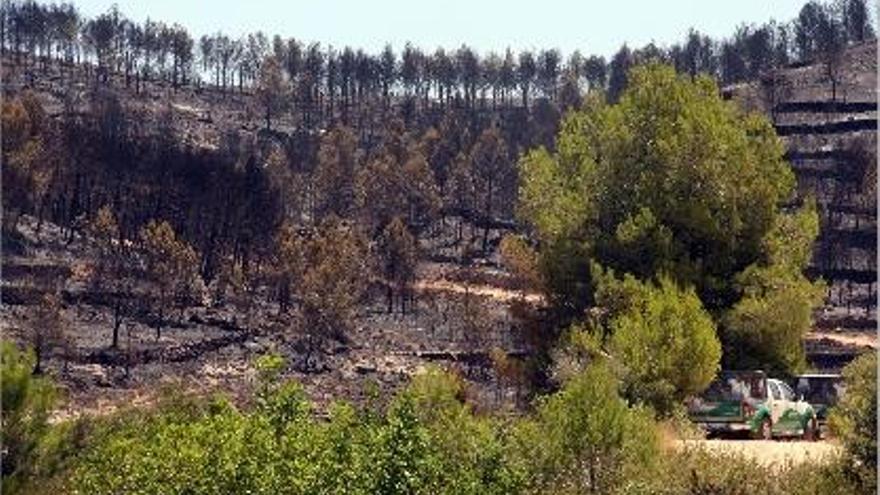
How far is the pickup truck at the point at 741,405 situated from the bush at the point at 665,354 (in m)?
1.27

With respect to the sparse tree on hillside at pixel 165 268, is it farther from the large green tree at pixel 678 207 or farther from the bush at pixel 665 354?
the bush at pixel 665 354

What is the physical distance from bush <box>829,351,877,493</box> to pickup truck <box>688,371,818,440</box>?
5709 mm

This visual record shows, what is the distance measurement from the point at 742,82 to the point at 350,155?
3697 cm

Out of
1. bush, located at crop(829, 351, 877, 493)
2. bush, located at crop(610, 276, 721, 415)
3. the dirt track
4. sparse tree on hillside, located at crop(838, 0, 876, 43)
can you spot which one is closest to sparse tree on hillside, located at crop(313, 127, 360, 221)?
sparse tree on hillside, located at crop(838, 0, 876, 43)

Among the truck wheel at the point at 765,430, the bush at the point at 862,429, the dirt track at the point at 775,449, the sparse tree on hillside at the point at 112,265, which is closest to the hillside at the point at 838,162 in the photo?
the sparse tree on hillside at the point at 112,265

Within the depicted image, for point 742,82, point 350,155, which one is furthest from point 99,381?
point 742,82

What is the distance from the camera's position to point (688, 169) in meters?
20.4

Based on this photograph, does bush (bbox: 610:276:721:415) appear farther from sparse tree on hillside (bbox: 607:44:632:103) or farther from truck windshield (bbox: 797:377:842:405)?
sparse tree on hillside (bbox: 607:44:632:103)

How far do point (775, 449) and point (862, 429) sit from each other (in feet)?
13.5

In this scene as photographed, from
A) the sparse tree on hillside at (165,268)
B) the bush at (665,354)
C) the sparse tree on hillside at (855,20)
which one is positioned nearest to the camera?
the bush at (665,354)

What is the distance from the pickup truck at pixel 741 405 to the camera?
1830cm

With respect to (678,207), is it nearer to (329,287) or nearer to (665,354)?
(665,354)

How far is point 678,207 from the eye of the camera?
2045 cm

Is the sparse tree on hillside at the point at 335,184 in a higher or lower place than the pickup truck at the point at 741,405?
higher
